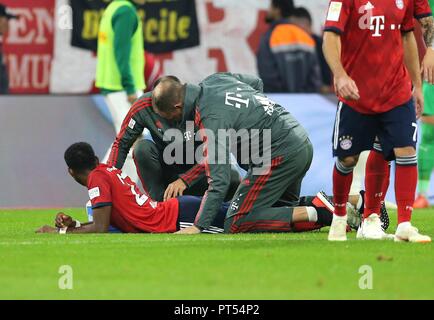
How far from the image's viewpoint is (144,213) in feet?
34.1

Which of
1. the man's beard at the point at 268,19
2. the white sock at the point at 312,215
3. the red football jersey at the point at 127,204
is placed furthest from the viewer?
the man's beard at the point at 268,19

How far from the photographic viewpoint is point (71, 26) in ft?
56.4

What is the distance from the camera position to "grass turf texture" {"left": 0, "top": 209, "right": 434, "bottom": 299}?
22.1ft

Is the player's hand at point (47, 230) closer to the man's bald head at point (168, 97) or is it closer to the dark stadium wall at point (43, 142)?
the man's bald head at point (168, 97)

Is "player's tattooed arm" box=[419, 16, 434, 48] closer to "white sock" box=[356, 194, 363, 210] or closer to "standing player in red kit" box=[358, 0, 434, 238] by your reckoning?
"standing player in red kit" box=[358, 0, 434, 238]

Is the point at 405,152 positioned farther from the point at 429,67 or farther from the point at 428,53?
the point at 428,53

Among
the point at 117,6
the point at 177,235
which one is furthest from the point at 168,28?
the point at 177,235

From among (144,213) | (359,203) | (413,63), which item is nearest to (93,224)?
(144,213)

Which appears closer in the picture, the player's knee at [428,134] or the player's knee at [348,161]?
the player's knee at [348,161]

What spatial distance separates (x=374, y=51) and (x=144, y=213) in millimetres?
2434

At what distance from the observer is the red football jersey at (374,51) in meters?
9.04

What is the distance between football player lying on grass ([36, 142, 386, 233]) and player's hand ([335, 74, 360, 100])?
1793 mm

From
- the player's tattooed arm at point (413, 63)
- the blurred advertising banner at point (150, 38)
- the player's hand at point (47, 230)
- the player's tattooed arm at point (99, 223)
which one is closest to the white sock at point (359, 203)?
the player's tattooed arm at point (413, 63)

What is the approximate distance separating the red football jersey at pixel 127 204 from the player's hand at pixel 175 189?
0.59 feet
